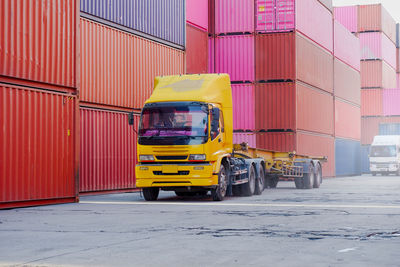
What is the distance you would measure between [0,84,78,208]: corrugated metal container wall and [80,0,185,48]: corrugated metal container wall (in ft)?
16.0

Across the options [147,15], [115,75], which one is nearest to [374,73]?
[147,15]

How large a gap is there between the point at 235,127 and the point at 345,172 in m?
13.4

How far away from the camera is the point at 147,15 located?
22734mm

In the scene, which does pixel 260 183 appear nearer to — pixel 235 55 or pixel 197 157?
Answer: pixel 197 157

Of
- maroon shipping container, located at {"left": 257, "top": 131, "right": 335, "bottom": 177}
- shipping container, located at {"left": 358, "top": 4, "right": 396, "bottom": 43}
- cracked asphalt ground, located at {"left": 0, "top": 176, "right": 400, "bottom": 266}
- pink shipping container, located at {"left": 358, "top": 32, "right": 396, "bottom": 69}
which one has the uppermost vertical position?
shipping container, located at {"left": 358, "top": 4, "right": 396, "bottom": 43}

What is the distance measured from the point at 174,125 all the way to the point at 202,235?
6913 millimetres

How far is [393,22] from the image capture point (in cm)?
5659

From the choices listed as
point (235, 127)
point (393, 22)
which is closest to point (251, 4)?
point (235, 127)

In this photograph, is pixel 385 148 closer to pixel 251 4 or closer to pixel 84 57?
pixel 251 4

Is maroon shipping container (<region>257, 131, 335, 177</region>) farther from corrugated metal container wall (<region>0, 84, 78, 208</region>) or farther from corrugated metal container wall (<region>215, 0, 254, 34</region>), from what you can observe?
corrugated metal container wall (<region>0, 84, 78, 208</region>)

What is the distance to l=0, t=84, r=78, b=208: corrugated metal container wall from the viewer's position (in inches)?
565

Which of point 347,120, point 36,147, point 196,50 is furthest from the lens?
point 347,120

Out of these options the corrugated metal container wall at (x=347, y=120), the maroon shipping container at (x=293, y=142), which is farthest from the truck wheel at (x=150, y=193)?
the corrugated metal container wall at (x=347, y=120)

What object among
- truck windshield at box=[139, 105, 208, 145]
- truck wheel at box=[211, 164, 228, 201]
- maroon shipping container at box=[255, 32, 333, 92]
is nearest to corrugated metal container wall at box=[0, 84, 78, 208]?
truck windshield at box=[139, 105, 208, 145]
